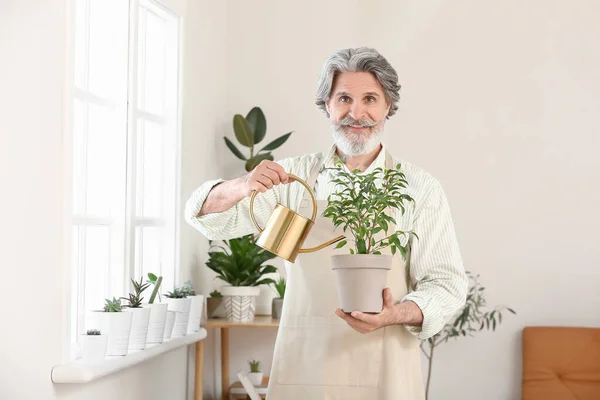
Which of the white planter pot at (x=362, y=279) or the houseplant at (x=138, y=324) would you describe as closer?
the white planter pot at (x=362, y=279)

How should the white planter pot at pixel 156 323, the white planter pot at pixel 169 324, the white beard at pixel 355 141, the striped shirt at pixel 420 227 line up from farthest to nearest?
the white planter pot at pixel 169 324, the white planter pot at pixel 156 323, the white beard at pixel 355 141, the striped shirt at pixel 420 227

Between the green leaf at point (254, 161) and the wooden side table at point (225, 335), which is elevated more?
the green leaf at point (254, 161)

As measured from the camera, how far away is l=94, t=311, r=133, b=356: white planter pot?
2846 mm

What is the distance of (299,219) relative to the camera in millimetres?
1921

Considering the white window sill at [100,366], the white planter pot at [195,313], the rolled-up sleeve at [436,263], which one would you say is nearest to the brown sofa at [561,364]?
the white planter pot at [195,313]

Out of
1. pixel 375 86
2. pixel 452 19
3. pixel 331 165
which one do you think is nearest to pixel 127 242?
pixel 331 165

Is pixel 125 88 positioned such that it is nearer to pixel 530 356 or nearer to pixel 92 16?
pixel 92 16

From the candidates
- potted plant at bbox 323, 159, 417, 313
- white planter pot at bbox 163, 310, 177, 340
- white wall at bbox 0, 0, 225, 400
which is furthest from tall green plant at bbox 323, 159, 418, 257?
white planter pot at bbox 163, 310, 177, 340

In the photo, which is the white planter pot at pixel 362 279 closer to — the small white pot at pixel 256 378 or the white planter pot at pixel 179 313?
the white planter pot at pixel 179 313

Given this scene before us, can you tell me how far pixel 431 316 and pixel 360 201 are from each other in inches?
13.4

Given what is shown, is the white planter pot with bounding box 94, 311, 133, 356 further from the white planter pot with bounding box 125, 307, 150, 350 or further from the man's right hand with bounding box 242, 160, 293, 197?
the man's right hand with bounding box 242, 160, 293, 197

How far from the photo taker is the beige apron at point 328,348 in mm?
2184

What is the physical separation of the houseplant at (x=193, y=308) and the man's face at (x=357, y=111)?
1.59 m

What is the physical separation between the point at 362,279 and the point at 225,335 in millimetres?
2324
